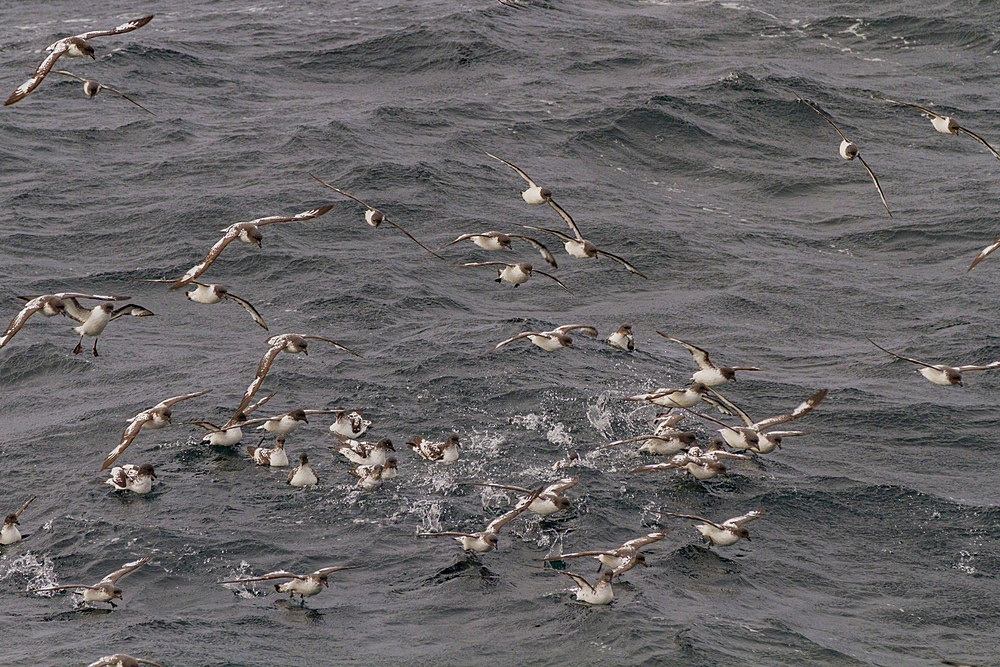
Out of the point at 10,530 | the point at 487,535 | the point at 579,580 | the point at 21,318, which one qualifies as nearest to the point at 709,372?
the point at 487,535

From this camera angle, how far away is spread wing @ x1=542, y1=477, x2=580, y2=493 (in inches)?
779

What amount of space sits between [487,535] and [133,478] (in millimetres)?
6133

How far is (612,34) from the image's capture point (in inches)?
1722

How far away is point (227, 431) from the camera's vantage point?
72.2 ft

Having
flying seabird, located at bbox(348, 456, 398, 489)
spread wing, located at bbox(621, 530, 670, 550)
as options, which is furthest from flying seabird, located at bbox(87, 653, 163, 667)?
spread wing, located at bbox(621, 530, 670, 550)

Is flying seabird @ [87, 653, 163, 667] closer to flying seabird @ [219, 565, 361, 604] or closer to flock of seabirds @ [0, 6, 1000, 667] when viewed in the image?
flock of seabirds @ [0, 6, 1000, 667]

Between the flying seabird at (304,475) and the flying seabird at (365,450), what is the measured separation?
27.6 inches

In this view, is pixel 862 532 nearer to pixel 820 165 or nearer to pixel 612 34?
pixel 820 165

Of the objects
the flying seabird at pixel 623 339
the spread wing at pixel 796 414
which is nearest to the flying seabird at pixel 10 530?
the flying seabird at pixel 623 339

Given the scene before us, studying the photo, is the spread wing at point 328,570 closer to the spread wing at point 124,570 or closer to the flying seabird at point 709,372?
the spread wing at point 124,570

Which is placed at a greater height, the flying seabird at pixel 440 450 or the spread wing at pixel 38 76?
the spread wing at pixel 38 76

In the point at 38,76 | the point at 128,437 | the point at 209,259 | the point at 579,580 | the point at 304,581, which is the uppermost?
the point at 38,76

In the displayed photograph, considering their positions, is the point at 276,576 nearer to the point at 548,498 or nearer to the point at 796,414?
the point at 548,498

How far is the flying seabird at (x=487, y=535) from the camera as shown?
18.7 m
